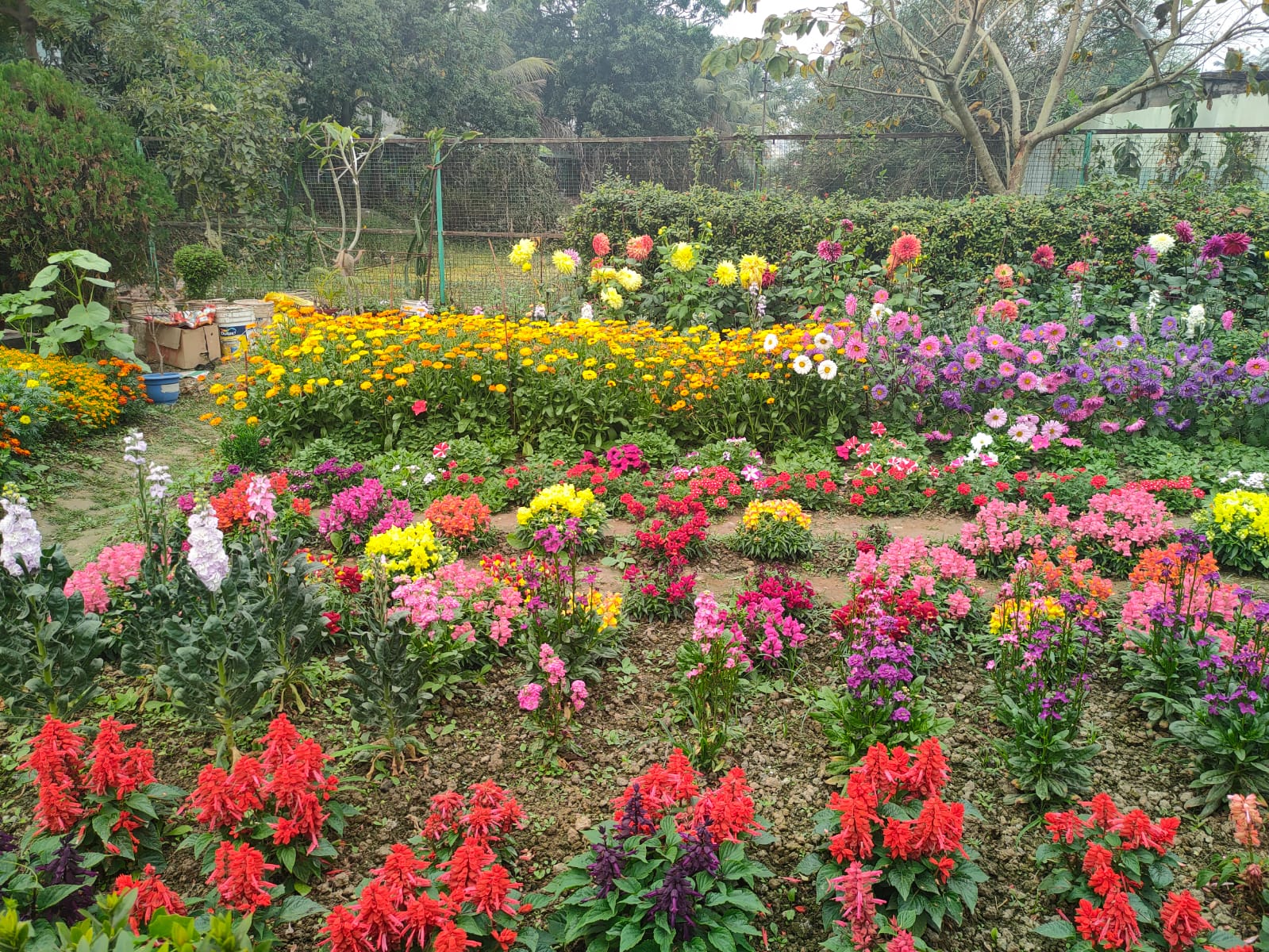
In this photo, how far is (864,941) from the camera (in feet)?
6.52

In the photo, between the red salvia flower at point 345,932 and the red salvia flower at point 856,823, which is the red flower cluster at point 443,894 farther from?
the red salvia flower at point 856,823

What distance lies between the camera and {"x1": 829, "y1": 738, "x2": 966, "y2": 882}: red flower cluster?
6.86ft

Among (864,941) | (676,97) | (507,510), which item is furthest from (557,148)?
(676,97)

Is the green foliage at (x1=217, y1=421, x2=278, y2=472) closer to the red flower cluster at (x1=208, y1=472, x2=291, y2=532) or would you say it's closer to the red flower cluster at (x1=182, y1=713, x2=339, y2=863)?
the red flower cluster at (x1=208, y1=472, x2=291, y2=532)

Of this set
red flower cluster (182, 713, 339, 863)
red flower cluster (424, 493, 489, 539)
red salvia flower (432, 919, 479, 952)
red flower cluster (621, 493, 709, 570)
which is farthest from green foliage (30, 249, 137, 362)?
red salvia flower (432, 919, 479, 952)

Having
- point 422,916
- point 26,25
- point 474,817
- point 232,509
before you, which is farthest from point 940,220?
point 26,25

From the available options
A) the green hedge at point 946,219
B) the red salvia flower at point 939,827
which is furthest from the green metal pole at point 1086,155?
the red salvia flower at point 939,827

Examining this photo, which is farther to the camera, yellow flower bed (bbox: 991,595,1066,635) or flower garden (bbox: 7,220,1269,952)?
yellow flower bed (bbox: 991,595,1066,635)

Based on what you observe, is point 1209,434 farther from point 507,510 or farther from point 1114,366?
point 507,510

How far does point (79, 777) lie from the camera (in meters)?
2.33

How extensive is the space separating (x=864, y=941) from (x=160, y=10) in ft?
47.5

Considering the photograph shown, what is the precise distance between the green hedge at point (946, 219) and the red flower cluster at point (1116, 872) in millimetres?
6875

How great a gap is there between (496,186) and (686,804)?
1110 cm

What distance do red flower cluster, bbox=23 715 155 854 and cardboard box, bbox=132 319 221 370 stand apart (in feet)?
23.1
